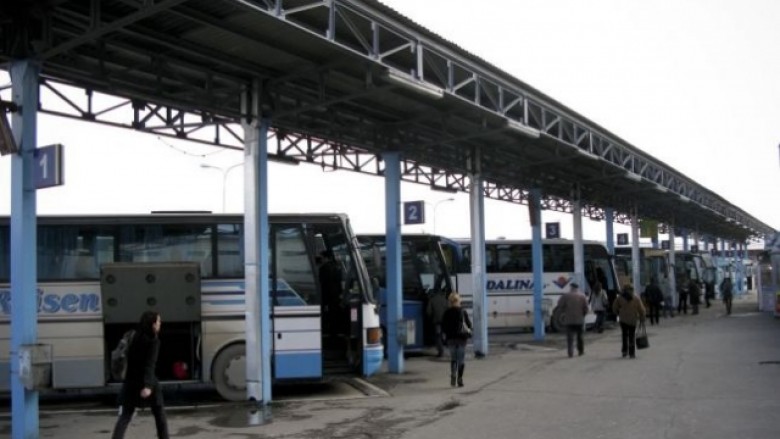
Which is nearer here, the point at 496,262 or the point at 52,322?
the point at 52,322

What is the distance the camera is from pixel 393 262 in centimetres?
1727

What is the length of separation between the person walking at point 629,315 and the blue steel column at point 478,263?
3.35m

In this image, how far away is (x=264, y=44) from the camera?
1142 centimetres

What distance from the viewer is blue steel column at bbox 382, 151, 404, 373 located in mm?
17297

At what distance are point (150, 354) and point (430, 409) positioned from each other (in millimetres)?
4961

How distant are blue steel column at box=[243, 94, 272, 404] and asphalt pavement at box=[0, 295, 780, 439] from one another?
551 millimetres

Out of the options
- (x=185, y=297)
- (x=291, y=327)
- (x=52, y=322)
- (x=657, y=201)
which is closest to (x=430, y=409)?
(x=291, y=327)

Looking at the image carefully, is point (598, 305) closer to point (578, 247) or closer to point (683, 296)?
point (578, 247)

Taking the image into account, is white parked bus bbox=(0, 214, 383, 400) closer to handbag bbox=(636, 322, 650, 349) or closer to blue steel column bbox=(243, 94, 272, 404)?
blue steel column bbox=(243, 94, 272, 404)

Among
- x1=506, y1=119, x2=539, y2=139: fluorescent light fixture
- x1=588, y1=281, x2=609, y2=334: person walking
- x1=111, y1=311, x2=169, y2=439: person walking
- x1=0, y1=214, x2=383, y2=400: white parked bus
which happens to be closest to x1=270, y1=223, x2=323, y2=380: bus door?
x1=0, y1=214, x2=383, y2=400: white parked bus

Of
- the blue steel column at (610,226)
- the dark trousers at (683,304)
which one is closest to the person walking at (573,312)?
the blue steel column at (610,226)

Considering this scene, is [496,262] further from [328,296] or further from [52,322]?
[52,322]

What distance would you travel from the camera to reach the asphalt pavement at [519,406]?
10.5 m

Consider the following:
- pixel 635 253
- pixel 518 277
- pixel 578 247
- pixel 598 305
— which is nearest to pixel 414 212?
pixel 578 247
